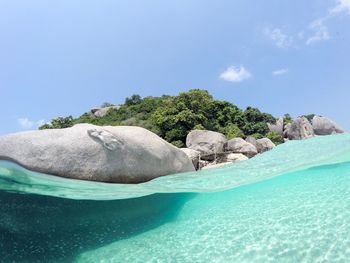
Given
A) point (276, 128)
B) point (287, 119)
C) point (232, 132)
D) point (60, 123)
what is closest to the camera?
point (232, 132)

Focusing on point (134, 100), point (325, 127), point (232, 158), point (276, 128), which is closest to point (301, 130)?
point (325, 127)

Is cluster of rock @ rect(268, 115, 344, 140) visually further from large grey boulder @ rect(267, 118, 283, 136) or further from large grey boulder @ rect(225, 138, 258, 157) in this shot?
large grey boulder @ rect(225, 138, 258, 157)

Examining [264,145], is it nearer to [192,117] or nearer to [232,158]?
[192,117]

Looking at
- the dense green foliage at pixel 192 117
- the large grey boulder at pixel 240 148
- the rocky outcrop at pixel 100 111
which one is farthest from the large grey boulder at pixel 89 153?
the rocky outcrop at pixel 100 111

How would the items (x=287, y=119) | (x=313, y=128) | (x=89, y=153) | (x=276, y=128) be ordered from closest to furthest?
(x=89, y=153), (x=313, y=128), (x=276, y=128), (x=287, y=119)

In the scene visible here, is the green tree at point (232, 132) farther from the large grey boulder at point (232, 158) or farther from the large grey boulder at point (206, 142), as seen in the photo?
the large grey boulder at point (232, 158)

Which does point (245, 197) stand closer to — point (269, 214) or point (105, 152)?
point (269, 214)

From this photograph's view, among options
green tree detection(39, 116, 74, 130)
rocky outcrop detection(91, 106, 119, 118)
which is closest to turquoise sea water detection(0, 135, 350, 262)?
green tree detection(39, 116, 74, 130)

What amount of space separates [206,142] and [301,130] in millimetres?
13812

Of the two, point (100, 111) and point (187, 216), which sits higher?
point (100, 111)

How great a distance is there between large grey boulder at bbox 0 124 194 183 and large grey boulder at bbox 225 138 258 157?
14137 millimetres

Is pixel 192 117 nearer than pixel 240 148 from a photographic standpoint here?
No

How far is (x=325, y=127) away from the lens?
31375 millimetres

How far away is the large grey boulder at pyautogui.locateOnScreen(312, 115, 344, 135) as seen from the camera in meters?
31.1
